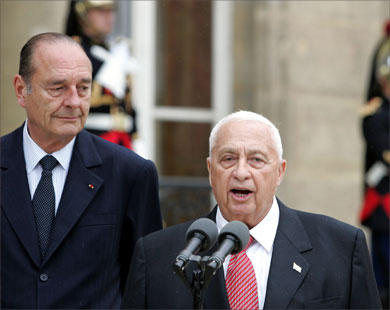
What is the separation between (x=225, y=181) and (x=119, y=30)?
534 cm

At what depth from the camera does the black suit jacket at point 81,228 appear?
4047mm

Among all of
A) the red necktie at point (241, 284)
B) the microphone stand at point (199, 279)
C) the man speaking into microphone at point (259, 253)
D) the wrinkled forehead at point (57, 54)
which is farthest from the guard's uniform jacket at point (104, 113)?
the microphone stand at point (199, 279)

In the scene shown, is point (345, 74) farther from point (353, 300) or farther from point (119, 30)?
point (353, 300)

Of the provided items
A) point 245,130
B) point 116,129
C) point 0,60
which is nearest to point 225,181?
point 245,130

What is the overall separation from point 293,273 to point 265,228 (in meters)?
0.24

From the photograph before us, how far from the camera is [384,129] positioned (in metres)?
8.69

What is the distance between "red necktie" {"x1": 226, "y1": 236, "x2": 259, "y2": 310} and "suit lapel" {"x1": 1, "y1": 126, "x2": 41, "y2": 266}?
2.95 ft

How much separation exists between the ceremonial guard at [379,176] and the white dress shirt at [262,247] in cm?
489

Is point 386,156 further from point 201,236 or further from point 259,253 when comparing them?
point 201,236

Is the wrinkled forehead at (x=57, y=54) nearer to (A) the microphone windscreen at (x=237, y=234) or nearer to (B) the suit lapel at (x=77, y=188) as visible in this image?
(B) the suit lapel at (x=77, y=188)

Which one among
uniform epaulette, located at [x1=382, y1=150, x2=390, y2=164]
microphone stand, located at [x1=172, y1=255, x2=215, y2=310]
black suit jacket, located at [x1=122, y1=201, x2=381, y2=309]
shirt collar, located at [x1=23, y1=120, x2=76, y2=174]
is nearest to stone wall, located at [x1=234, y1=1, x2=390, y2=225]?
uniform epaulette, located at [x1=382, y1=150, x2=390, y2=164]

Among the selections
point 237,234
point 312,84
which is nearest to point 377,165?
point 312,84

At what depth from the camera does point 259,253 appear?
3.80 meters

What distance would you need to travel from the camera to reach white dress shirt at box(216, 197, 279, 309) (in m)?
3.71
